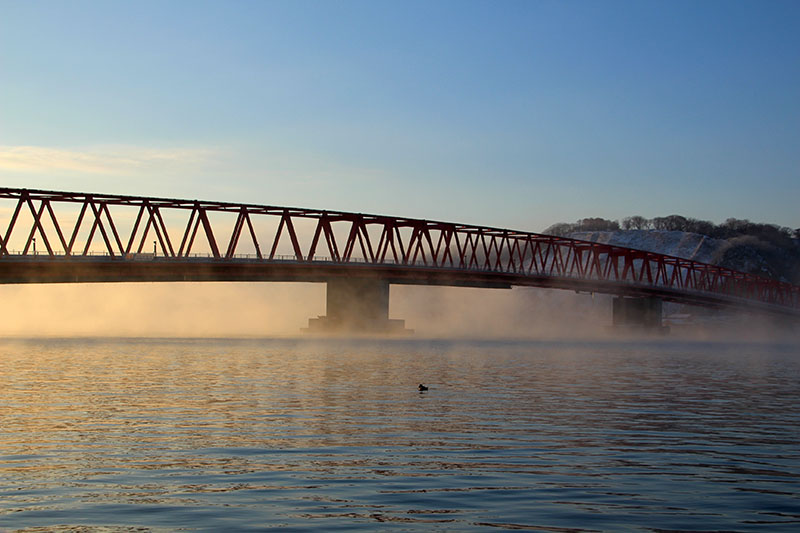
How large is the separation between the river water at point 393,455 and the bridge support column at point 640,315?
133m

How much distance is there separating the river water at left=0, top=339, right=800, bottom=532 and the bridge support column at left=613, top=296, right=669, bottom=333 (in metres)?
133

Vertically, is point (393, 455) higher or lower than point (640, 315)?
lower

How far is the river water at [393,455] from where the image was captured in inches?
645

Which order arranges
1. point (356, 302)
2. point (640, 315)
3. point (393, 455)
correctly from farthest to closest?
1. point (640, 315)
2. point (356, 302)
3. point (393, 455)

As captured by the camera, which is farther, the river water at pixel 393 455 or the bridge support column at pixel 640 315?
the bridge support column at pixel 640 315

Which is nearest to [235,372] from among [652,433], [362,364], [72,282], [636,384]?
[362,364]

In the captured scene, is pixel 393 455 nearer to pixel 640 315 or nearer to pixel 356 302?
pixel 356 302

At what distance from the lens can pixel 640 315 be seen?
179 meters

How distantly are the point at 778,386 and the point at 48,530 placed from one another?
39718 millimetres

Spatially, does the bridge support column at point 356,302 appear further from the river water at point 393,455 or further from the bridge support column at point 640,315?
the river water at point 393,455

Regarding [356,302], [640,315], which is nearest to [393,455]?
[356,302]

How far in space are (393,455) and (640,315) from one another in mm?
162147

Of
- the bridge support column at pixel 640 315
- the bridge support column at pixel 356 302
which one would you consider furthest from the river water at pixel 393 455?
the bridge support column at pixel 640 315

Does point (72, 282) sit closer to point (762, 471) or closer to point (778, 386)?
point (778, 386)
